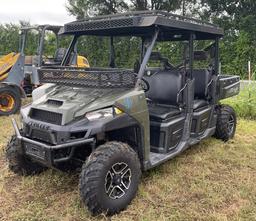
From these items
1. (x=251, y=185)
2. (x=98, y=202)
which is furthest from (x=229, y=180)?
(x=98, y=202)

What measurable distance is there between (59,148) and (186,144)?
1.86m

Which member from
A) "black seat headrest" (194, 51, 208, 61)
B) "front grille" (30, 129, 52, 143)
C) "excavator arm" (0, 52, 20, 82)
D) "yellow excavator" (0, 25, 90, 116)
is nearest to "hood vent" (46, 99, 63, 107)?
"front grille" (30, 129, 52, 143)

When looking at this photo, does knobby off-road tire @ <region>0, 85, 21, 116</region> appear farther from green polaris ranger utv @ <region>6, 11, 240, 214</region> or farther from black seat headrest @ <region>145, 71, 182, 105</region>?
black seat headrest @ <region>145, 71, 182, 105</region>

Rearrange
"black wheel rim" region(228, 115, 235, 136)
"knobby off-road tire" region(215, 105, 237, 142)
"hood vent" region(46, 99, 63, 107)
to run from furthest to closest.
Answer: "black wheel rim" region(228, 115, 235, 136)
"knobby off-road tire" region(215, 105, 237, 142)
"hood vent" region(46, 99, 63, 107)

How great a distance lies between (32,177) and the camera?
417 cm

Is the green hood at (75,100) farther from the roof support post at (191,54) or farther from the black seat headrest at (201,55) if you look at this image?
the black seat headrest at (201,55)

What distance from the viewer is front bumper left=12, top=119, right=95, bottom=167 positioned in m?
3.20

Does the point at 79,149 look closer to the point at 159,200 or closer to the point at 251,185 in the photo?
the point at 159,200

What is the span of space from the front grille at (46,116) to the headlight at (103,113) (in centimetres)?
28

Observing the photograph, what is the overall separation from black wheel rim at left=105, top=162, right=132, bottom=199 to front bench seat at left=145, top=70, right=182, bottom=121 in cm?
101

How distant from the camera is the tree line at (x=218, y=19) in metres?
13.4

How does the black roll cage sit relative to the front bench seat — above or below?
above

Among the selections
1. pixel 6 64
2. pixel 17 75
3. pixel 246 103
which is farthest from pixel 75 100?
pixel 6 64

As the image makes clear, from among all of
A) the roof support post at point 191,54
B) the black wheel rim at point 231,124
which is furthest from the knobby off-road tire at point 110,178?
the black wheel rim at point 231,124
